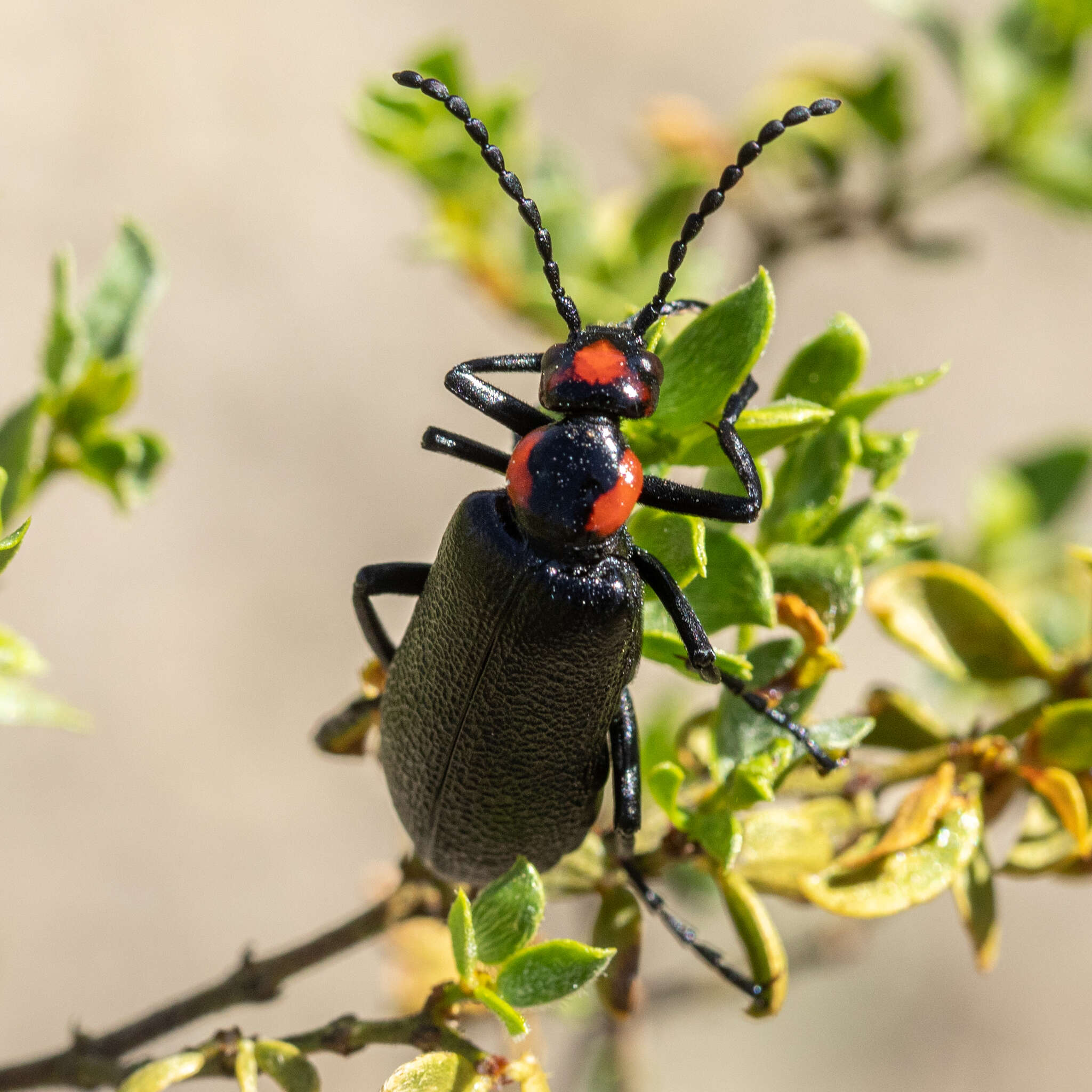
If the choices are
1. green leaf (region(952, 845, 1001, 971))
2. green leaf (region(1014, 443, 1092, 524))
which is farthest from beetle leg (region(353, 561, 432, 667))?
green leaf (region(1014, 443, 1092, 524))

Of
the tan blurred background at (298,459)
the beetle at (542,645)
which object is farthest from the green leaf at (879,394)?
the tan blurred background at (298,459)

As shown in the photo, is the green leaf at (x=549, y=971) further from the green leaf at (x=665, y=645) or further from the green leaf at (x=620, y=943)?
the green leaf at (x=665, y=645)

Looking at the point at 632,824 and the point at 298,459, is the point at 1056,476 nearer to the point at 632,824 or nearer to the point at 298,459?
the point at 632,824

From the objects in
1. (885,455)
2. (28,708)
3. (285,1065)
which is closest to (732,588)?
(885,455)

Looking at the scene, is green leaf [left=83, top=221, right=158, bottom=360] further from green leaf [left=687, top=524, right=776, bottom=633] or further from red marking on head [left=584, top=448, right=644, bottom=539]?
green leaf [left=687, top=524, right=776, bottom=633]

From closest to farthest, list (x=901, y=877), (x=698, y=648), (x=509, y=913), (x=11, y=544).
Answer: (x=11, y=544) → (x=509, y=913) → (x=901, y=877) → (x=698, y=648)
